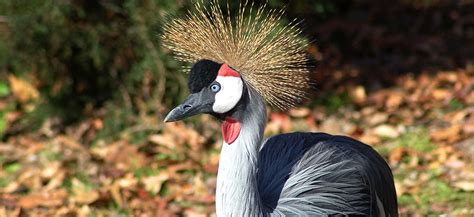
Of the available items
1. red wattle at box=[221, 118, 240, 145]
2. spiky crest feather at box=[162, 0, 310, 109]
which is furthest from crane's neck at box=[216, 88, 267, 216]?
spiky crest feather at box=[162, 0, 310, 109]

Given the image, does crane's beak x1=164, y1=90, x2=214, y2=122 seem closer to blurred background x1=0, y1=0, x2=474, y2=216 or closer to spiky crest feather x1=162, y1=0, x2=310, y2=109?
spiky crest feather x1=162, y1=0, x2=310, y2=109

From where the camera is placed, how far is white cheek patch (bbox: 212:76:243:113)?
8.33 feet

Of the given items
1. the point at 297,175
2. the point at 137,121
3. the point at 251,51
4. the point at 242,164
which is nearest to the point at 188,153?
the point at 137,121

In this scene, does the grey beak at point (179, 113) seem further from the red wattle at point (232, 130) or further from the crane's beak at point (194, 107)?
the red wattle at point (232, 130)

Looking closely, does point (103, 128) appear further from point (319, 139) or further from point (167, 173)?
point (319, 139)

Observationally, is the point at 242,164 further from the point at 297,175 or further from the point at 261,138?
the point at 297,175

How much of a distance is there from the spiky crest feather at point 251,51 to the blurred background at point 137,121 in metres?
1.25

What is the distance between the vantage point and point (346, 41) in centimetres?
675

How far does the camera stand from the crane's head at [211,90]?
2.54 meters

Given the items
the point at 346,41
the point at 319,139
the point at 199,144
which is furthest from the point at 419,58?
the point at 319,139

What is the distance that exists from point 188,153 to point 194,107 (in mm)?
2099

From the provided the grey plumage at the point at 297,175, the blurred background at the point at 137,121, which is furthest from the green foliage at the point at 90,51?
the grey plumage at the point at 297,175

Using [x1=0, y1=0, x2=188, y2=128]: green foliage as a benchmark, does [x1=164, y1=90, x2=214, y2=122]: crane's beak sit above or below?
below

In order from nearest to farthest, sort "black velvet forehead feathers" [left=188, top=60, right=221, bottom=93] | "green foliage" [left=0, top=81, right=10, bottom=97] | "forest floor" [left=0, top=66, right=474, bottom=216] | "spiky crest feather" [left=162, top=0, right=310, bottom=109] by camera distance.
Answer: "black velvet forehead feathers" [left=188, top=60, right=221, bottom=93] < "spiky crest feather" [left=162, top=0, right=310, bottom=109] < "forest floor" [left=0, top=66, right=474, bottom=216] < "green foliage" [left=0, top=81, right=10, bottom=97]
